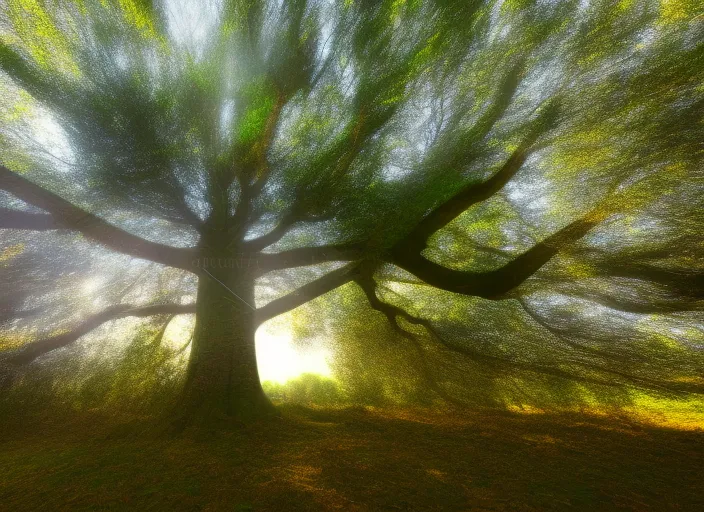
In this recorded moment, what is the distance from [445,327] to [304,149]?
8.22 feet

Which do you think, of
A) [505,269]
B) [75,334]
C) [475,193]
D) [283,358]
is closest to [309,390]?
[283,358]

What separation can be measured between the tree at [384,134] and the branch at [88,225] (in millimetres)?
17

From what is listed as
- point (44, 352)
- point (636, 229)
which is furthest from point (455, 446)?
point (44, 352)

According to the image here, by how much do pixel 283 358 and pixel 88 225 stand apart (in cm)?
314

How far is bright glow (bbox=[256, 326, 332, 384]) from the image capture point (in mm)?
4777

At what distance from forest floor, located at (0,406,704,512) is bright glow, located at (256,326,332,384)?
1.64 meters

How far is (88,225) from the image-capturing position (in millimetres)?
2611

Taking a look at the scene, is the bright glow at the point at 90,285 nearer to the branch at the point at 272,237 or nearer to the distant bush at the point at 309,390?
the branch at the point at 272,237

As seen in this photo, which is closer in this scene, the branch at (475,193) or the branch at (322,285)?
the branch at (475,193)

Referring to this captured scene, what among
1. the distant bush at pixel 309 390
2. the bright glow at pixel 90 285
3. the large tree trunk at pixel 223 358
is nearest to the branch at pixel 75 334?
the bright glow at pixel 90 285

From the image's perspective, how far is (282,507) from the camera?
1416mm

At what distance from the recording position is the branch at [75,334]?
A: 11.2ft

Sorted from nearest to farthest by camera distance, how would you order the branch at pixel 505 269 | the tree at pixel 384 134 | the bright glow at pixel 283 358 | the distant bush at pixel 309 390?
the tree at pixel 384 134, the branch at pixel 505 269, the distant bush at pixel 309 390, the bright glow at pixel 283 358

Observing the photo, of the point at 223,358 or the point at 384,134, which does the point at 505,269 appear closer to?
the point at 384,134
